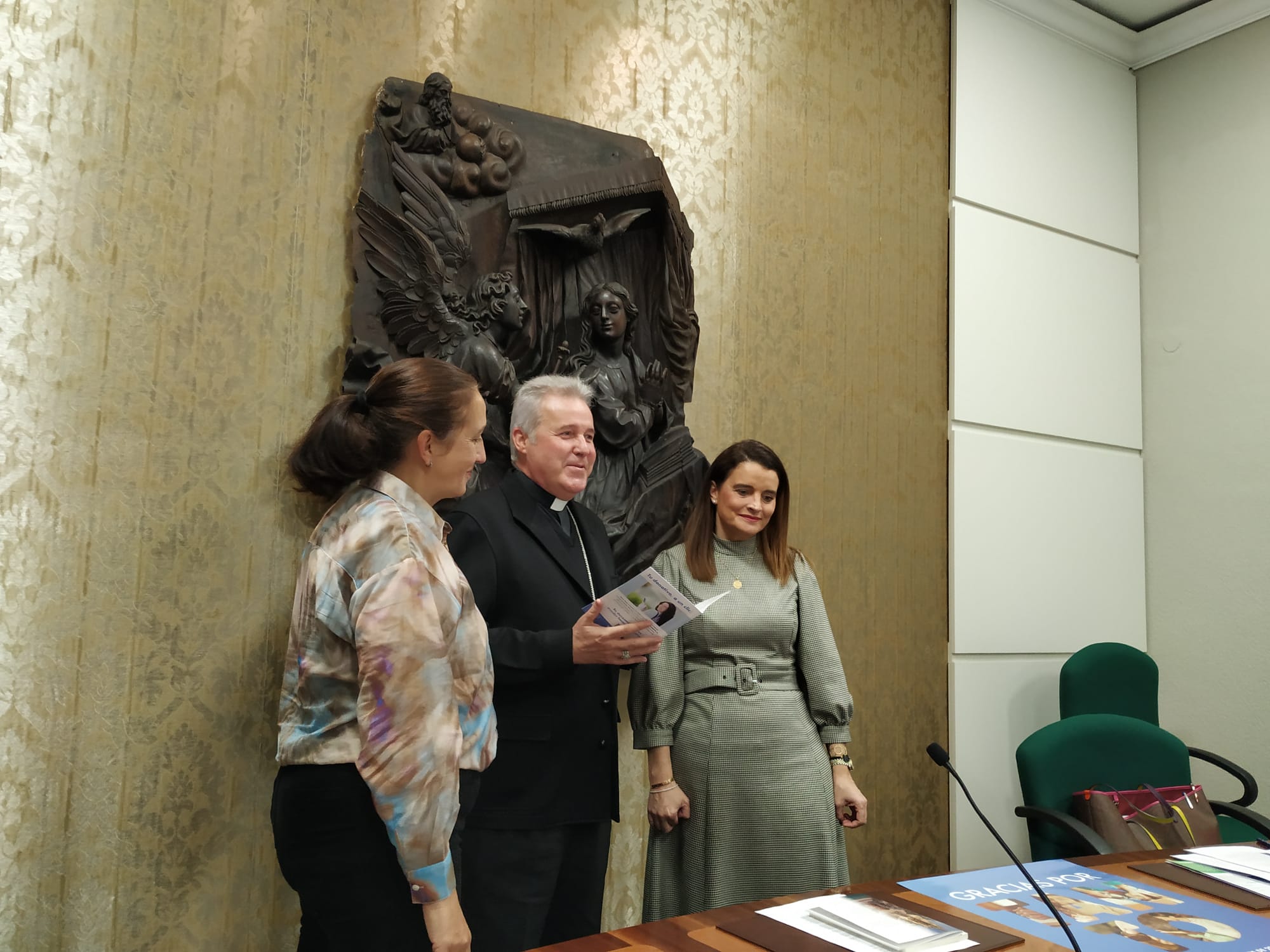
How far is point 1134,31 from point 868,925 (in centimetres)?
438

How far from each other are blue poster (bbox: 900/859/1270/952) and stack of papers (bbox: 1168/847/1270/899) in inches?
5.4

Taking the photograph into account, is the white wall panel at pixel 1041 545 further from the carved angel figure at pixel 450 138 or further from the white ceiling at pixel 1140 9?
the carved angel figure at pixel 450 138

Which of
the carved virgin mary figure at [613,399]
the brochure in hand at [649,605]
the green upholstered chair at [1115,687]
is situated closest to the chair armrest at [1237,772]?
the green upholstered chair at [1115,687]

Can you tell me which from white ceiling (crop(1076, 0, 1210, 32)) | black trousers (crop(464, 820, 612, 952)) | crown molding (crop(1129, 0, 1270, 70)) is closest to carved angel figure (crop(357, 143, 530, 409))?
black trousers (crop(464, 820, 612, 952))

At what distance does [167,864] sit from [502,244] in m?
1.73

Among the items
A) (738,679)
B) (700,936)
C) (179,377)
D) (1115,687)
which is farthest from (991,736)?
(179,377)

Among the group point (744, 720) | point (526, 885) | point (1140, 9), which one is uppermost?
point (1140, 9)

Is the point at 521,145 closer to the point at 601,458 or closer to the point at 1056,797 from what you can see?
the point at 601,458

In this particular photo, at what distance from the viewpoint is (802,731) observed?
8.43 feet

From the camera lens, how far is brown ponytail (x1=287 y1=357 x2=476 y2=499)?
1.85 m

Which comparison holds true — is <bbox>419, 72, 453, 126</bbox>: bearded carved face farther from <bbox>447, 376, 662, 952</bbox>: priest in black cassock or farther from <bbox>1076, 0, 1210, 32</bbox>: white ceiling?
<bbox>1076, 0, 1210, 32</bbox>: white ceiling

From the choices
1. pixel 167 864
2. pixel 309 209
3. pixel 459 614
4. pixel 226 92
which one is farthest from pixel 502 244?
pixel 167 864

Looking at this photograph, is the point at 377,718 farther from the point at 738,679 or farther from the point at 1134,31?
the point at 1134,31

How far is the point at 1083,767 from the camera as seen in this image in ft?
10.2
